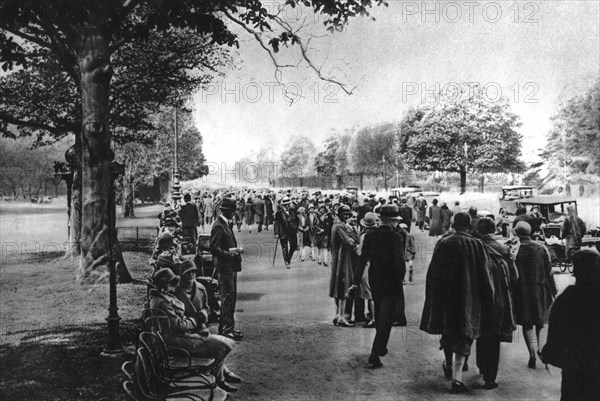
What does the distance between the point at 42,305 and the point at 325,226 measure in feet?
25.6

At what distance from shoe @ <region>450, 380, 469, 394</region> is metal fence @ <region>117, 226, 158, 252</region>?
13.4 m

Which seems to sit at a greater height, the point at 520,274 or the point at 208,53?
the point at 208,53

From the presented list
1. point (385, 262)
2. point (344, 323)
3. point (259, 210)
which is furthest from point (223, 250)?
point (259, 210)

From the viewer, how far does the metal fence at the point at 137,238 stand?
60.5 ft

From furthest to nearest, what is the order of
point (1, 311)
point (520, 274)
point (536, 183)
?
point (536, 183) → point (1, 311) → point (520, 274)

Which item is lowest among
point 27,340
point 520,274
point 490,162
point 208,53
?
point 27,340

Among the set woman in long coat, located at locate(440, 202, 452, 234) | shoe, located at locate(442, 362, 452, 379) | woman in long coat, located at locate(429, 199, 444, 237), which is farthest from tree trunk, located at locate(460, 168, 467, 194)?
shoe, located at locate(442, 362, 452, 379)

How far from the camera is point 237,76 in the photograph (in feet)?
40.6

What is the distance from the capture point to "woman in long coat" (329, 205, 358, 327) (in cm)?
905

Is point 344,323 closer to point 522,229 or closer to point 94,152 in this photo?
point 522,229

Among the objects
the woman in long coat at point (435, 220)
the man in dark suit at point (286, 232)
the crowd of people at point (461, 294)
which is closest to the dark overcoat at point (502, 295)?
the crowd of people at point (461, 294)

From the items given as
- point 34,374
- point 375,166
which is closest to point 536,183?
point 34,374

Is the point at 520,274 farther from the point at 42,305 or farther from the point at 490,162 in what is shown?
the point at 490,162

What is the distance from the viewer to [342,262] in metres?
9.23
